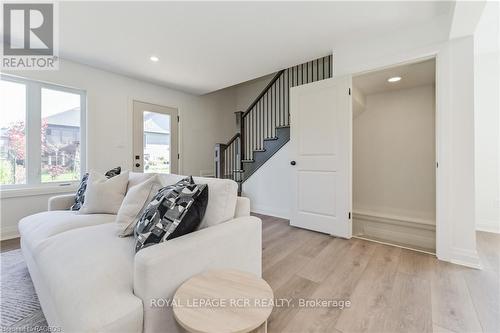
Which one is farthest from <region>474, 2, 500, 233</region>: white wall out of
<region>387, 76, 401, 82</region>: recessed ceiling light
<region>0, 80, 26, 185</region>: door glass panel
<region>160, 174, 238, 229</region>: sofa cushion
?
<region>0, 80, 26, 185</region>: door glass panel

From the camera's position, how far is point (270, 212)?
12.9 ft

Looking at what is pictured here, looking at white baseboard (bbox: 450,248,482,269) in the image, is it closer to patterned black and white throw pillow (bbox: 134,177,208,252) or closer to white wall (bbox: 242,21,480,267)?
white wall (bbox: 242,21,480,267)

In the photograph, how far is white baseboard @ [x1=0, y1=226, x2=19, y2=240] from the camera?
2742mm

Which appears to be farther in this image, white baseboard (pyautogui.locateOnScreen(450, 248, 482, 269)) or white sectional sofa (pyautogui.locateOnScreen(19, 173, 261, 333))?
white baseboard (pyautogui.locateOnScreen(450, 248, 482, 269))

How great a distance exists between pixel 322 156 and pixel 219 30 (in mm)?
1988

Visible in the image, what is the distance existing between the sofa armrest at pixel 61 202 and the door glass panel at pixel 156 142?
5.51ft

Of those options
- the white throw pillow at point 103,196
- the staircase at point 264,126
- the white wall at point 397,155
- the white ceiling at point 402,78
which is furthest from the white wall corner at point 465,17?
the white throw pillow at point 103,196

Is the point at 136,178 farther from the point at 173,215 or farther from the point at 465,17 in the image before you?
the point at 465,17

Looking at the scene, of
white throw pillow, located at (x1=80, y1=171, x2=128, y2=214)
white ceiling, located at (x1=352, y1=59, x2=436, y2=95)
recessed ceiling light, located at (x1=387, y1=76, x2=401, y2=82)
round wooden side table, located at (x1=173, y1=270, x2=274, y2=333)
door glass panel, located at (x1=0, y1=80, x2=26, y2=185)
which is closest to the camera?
round wooden side table, located at (x1=173, y1=270, x2=274, y2=333)

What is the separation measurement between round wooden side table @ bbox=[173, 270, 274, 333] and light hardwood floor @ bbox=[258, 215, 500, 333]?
52 centimetres

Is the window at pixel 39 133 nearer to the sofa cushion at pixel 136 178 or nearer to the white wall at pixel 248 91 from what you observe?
the sofa cushion at pixel 136 178

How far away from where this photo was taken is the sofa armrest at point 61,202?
7.50 ft

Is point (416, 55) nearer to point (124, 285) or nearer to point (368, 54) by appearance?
point (368, 54)

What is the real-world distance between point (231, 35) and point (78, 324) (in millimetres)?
2731
